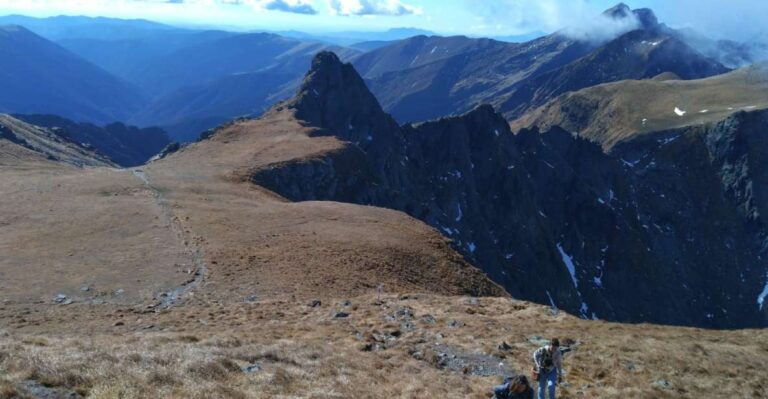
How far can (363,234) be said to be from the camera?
144 feet

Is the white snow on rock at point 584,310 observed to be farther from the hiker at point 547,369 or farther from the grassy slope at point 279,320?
the hiker at point 547,369

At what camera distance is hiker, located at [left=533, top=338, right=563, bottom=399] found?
17438mm

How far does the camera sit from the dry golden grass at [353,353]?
1589 cm

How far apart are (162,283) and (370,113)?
94.9 m

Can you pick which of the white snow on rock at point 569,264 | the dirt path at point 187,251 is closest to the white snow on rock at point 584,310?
the white snow on rock at point 569,264

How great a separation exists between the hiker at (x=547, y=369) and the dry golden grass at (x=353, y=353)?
2.04 metres

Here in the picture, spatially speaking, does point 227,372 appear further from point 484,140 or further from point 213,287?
point 484,140

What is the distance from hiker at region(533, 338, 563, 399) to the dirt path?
19.0m

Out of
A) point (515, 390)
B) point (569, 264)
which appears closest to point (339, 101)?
point (569, 264)

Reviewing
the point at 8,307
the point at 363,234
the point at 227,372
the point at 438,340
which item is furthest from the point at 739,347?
the point at 8,307

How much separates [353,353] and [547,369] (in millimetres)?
7901

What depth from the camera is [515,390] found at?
17438 mm

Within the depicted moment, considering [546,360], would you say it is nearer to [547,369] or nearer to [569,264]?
[547,369]

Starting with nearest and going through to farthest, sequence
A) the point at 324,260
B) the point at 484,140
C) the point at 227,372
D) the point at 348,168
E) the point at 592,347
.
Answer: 1. the point at 227,372
2. the point at 592,347
3. the point at 324,260
4. the point at 348,168
5. the point at 484,140
